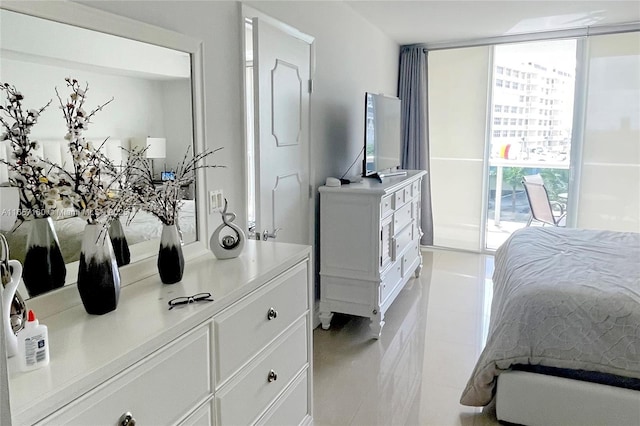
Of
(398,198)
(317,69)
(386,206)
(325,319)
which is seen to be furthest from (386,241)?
(317,69)

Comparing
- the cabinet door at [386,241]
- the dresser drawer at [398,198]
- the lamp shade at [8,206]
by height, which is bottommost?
the cabinet door at [386,241]

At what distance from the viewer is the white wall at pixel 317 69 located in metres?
2.05

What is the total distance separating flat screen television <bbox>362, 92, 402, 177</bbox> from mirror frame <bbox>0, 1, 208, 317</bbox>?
1.70 m

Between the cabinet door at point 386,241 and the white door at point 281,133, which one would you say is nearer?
the white door at point 281,133

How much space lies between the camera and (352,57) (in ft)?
13.1

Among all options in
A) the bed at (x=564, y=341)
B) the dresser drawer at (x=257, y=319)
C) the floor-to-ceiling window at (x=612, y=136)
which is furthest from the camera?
the floor-to-ceiling window at (x=612, y=136)

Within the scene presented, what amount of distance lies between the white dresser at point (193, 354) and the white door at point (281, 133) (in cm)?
63

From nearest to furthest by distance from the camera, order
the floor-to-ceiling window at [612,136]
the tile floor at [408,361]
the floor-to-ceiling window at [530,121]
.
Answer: the tile floor at [408,361] → the floor-to-ceiling window at [612,136] → the floor-to-ceiling window at [530,121]

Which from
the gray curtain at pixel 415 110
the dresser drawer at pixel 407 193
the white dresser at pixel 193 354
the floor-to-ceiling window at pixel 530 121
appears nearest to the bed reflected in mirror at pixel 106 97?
the white dresser at pixel 193 354

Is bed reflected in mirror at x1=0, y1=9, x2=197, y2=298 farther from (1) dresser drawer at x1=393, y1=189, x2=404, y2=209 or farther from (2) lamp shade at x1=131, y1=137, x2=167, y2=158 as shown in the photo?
(1) dresser drawer at x1=393, y1=189, x2=404, y2=209

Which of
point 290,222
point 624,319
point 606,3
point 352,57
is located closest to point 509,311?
point 624,319

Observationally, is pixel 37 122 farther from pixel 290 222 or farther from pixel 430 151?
pixel 430 151

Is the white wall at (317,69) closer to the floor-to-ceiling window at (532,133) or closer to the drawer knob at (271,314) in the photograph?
the drawer knob at (271,314)

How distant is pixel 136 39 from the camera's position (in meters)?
1.67
